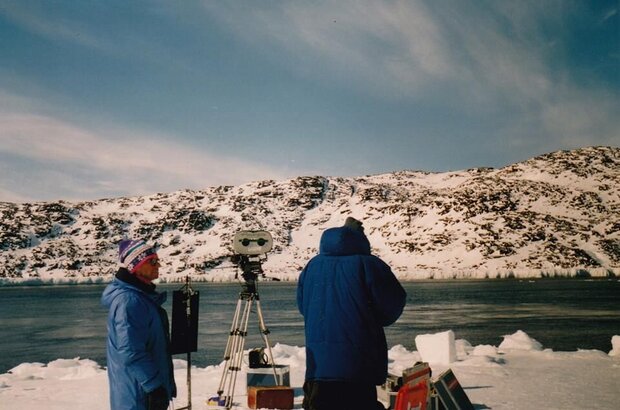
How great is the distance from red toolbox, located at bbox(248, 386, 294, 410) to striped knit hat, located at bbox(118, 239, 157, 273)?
3489 millimetres

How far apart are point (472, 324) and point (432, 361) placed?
22.6m

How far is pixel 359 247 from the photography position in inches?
140

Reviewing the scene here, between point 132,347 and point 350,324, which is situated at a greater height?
point 350,324

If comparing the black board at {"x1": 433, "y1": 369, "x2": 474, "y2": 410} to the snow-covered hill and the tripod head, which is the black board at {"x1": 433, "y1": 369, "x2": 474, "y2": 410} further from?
the snow-covered hill

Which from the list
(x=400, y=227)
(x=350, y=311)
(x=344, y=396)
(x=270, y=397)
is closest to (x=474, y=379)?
(x=270, y=397)

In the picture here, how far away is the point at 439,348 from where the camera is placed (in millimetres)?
10781

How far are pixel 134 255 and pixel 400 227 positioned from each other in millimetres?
136759

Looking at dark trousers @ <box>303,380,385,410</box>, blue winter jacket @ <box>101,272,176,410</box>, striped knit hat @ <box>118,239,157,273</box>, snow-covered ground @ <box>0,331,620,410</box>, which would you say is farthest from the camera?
snow-covered ground @ <box>0,331,620,410</box>

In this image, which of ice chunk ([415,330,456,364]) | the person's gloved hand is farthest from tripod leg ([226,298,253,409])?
ice chunk ([415,330,456,364])

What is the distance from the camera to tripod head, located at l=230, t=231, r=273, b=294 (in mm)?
6551

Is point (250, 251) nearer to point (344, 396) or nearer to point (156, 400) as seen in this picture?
point (156, 400)

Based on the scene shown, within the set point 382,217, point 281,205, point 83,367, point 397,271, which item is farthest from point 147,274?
point 281,205

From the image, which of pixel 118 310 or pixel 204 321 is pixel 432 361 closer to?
pixel 118 310

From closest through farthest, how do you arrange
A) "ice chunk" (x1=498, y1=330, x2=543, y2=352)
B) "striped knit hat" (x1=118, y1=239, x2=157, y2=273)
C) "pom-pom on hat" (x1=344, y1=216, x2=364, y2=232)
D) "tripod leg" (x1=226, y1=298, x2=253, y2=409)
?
"pom-pom on hat" (x1=344, y1=216, x2=364, y2=232)
"striped knit hat" (x1=118, y1=239, x2=157, y2=273)
"tripod leg" (x1=226, y1=298, x2=253, y2=409)
"ice chunk" (x1=498, y1=330, x2=543, y2=352)
